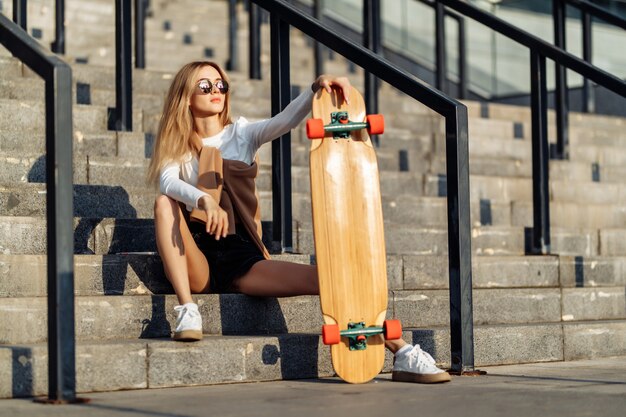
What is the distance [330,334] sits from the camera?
453 cm

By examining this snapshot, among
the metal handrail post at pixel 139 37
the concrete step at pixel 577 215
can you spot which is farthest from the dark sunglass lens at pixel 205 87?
the metal handrail post at pixel 139 37

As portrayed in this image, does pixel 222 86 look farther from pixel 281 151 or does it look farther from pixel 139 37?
pixel 139 37

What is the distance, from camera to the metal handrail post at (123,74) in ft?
21.5

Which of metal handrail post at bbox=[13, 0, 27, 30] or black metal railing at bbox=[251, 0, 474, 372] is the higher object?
metal handrail post at bbox=[13, 0, 27, 30]

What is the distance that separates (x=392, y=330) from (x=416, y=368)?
0.56ft

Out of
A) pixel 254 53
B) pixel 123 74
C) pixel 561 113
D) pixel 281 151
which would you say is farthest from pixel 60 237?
pixel 561 113

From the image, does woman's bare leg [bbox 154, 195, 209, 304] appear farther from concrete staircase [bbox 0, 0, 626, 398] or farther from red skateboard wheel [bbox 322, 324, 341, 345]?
red skateboard wheel [bbox 322, 324, 341, 345]

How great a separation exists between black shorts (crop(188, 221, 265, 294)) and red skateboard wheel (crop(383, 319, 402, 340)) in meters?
0.67

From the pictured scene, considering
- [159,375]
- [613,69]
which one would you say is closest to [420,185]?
[159,375]

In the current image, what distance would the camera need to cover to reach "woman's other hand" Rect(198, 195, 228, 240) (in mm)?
4594

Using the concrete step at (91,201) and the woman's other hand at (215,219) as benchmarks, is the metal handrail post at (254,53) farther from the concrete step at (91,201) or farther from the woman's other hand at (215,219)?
the woman's other hand at (215,219)

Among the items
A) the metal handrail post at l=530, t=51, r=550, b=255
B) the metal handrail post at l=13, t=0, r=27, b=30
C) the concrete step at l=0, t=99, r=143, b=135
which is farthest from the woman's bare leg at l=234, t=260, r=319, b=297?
the metal handrail post at l=13, t=0, r=27, b=30

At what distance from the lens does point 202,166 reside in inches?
201

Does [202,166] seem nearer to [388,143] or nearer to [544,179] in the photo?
[544,179]
